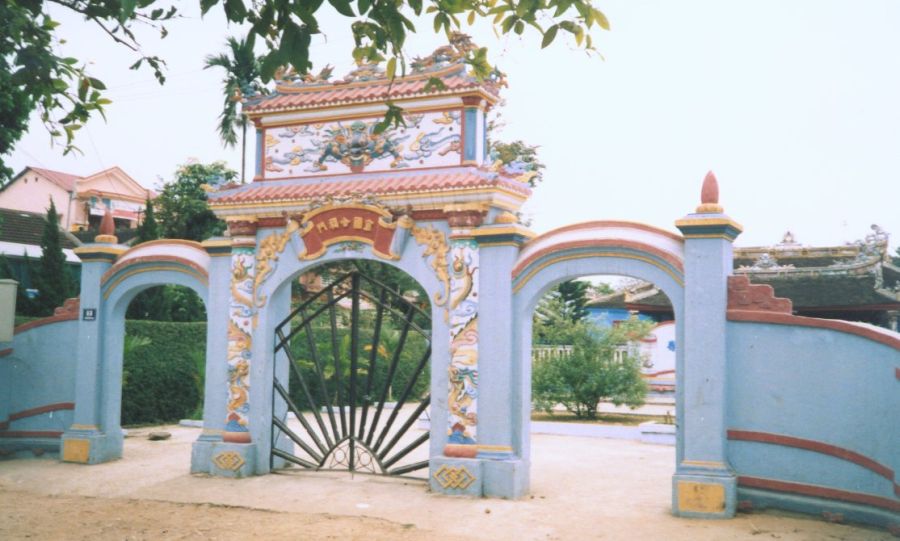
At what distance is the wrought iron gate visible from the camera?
387 inches

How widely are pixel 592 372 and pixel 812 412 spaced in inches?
350

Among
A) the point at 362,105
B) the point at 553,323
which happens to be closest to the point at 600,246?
the point at 362,105

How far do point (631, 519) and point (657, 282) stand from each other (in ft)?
7.37

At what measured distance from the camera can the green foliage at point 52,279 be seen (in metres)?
16.6

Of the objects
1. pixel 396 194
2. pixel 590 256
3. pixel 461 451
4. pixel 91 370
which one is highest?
pixel 396 194

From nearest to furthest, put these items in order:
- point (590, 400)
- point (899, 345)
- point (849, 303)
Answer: point (899, 345) → point (590, 400) → point (849, 303)

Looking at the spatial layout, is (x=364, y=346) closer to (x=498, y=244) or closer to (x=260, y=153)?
(x=260, y=153)

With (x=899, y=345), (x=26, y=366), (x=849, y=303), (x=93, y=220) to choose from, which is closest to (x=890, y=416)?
(x=899, y=345)

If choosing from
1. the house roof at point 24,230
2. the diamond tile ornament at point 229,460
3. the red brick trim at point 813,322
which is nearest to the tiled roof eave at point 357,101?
the red brick trim at point 813,322

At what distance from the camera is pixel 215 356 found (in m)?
10.5

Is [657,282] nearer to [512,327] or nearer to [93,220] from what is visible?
[512,327]

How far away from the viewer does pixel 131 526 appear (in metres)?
7.81

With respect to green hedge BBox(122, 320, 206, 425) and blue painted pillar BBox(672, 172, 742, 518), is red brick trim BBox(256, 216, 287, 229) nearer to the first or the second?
blue painted pillar BBox(672, 172, 742, 518)

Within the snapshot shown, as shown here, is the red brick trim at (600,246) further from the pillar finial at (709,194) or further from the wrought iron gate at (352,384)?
the wrought iron gate at (352,384)
